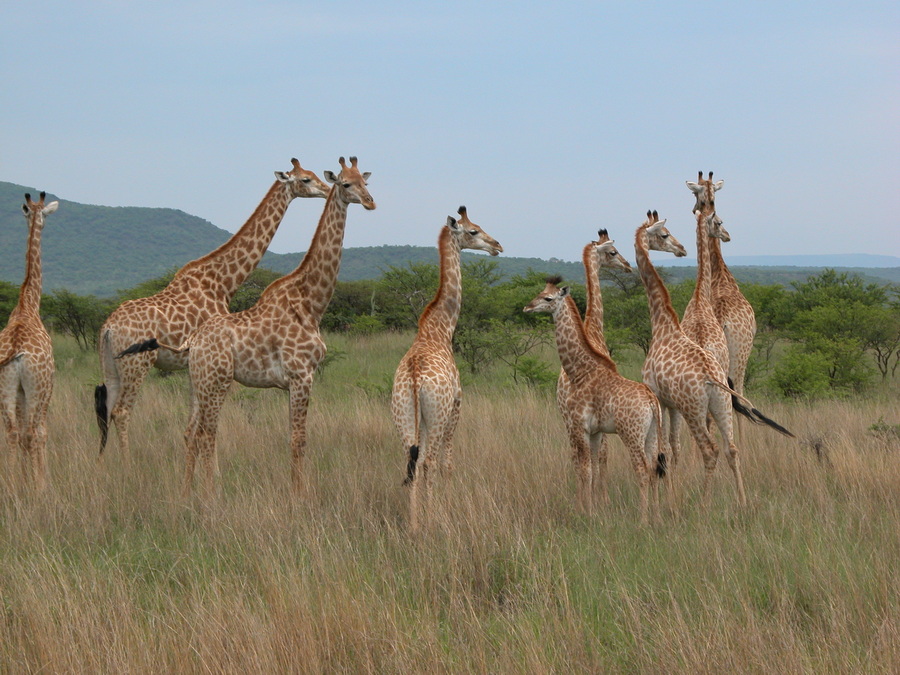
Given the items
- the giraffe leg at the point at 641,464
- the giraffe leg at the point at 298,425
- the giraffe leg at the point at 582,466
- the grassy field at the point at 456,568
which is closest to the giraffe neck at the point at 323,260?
the giraffe leg at the point at 298,425

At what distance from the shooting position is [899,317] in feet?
54.0

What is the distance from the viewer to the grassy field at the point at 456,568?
4.00 m

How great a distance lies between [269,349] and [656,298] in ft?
11.1

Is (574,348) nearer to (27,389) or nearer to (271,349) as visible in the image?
(271,349)

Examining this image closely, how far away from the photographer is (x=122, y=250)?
127625 millimetres

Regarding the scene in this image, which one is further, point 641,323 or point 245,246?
point 641,323

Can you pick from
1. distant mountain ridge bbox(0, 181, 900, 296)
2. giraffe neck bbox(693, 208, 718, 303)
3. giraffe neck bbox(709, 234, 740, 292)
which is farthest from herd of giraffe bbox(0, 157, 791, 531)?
distant mountain ridge bbox(0, 181, 900, 296)

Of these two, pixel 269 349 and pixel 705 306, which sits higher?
pixel 705 306

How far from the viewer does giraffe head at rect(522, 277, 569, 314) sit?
6.83 m

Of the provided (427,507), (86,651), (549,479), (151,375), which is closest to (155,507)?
(427,507)

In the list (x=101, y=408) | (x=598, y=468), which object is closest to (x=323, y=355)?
(x=101, y=408)

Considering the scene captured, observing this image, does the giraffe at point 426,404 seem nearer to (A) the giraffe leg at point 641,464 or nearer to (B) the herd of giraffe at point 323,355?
(B) the herd of giraffe at point 323,355

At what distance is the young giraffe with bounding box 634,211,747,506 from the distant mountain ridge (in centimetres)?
7965

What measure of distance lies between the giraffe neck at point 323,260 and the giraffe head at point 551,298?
1.78m
